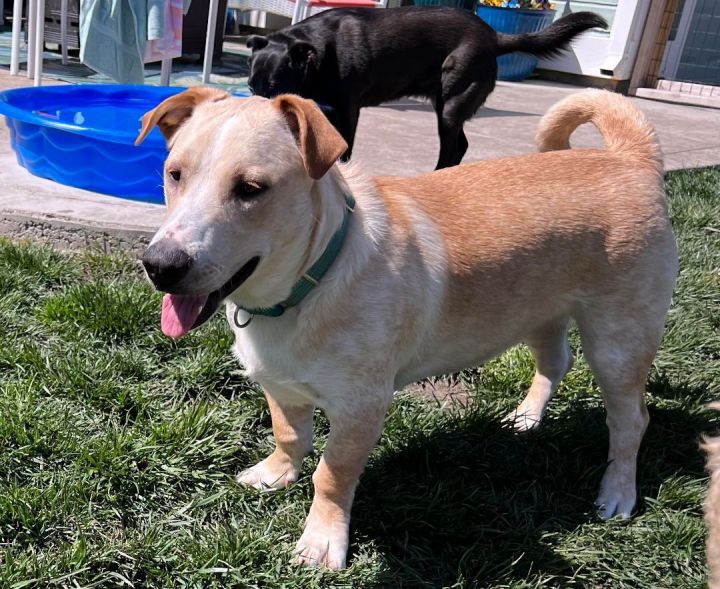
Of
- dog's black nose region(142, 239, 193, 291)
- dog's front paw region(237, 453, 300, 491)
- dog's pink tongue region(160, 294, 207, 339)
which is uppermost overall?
dog's black nose region(142, 239, 193, 291)

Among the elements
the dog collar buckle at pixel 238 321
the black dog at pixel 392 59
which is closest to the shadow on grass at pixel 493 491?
the dog collar buckle at pixel 238 321

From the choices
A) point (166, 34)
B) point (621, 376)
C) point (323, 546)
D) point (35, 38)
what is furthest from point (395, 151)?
point (323, 546)

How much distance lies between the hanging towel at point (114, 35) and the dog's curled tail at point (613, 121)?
431 centimetres

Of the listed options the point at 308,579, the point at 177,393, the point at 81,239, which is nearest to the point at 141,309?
the point at 177,393

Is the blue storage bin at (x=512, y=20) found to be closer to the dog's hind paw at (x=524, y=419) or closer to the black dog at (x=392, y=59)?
the black dog at (x=392, y=59)

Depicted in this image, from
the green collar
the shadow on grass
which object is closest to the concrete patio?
the green collar

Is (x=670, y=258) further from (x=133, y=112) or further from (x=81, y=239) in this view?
(x=133, y=112)

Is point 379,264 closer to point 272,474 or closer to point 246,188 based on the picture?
point 246,188

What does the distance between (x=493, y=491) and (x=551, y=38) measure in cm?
449

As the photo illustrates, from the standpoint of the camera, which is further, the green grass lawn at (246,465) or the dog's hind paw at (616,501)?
the dog's hind paw at (616,501)

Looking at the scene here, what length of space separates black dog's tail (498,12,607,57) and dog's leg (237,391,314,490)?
4250 millimetres

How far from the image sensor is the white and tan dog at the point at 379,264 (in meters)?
2.14

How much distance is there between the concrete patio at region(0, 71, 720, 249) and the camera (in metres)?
4.32

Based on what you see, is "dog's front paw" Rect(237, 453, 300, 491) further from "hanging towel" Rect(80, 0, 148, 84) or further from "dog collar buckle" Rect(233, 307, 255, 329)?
"hanging towel" Rect(80, 0, 148, 84)
